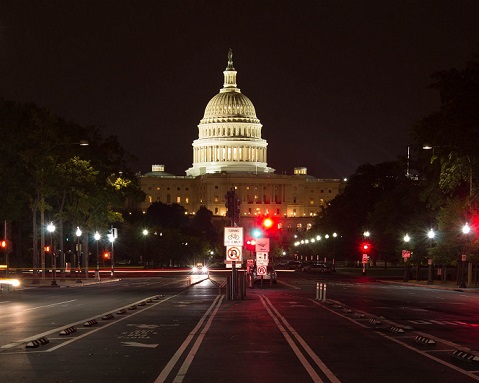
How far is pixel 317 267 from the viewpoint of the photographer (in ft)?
398

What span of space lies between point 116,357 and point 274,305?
2092 centimetres

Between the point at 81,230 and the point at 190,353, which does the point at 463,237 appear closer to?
the point at 81,230

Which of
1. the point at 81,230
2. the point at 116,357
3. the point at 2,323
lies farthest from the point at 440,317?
the point at 81,230

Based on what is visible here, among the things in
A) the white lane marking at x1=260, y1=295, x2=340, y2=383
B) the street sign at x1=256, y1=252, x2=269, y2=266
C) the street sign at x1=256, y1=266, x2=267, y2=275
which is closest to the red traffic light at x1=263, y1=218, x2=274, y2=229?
the street sign at x1=256, y1=252, x2=269, y2=266

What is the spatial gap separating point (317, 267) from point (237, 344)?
99874 millimetres

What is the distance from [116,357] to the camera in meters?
19.4

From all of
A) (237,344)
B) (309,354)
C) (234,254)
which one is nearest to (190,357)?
(309,354)

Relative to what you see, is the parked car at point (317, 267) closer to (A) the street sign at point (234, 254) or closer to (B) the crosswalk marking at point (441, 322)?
(A) the street sign at point (234, 254)

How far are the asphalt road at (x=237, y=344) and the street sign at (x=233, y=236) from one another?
658 centimetres

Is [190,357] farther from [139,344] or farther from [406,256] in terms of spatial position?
[406,256]

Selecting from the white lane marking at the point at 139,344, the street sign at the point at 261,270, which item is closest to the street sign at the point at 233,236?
the street sign at the point at 261,270

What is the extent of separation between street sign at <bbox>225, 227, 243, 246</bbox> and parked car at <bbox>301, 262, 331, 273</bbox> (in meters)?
71.9

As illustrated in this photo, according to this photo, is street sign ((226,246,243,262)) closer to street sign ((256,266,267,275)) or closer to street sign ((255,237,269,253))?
street sign ((255,237,269,253))

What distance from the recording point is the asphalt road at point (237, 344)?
16.9 meters
